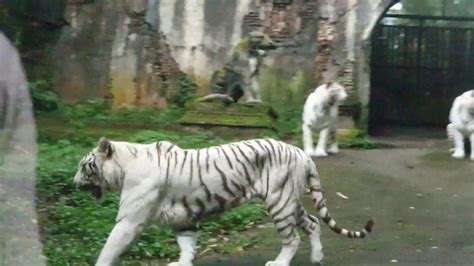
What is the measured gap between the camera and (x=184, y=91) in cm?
1390

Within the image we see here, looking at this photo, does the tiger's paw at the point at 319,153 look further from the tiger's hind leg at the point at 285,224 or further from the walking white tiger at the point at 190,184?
the tiger's hind leg at the point at 285,224

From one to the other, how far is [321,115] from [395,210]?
10.7 ft

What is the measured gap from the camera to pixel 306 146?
11562 millimetres

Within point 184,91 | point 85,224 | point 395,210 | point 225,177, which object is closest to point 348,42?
point 184,91

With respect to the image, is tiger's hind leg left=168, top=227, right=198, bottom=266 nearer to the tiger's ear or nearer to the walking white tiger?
the walking white tiger

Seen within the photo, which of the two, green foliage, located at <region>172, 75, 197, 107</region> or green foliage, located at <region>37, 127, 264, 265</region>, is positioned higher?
green foliage, located at <region>172, 75, 197, 107</region>

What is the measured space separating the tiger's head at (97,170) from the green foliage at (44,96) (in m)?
7.39

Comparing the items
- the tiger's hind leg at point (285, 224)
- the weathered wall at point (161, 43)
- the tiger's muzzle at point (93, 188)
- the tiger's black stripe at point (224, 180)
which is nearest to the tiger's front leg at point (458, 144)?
the weathered wall at point (161, 43)

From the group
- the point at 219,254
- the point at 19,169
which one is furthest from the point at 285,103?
the point at 19,169

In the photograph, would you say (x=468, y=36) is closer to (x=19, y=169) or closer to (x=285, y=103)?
(x=285, y=103)

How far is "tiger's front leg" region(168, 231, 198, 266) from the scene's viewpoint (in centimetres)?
601

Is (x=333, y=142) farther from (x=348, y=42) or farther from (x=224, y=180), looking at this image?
(x=224, y=180)

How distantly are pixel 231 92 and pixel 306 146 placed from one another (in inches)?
69.4

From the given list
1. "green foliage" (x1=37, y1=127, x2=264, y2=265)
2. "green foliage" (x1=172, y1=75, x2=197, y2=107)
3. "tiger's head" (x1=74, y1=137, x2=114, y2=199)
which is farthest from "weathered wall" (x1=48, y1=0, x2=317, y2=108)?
"tiger's head" (x1=74, y1=137, x2=114, y2=199)
